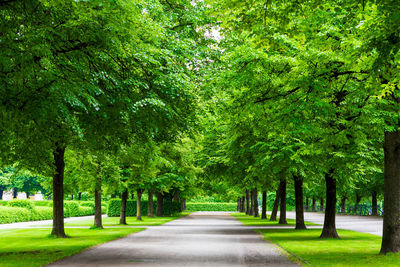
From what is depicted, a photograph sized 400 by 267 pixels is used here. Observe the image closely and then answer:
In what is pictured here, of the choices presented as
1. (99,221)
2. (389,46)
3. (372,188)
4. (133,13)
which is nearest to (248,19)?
(133,13)

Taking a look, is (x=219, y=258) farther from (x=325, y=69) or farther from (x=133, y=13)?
(x=133, y=13)

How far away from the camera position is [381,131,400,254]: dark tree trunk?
13094 mm

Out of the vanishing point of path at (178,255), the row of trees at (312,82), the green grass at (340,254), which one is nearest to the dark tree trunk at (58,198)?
the vanishing point of path at (178,255)

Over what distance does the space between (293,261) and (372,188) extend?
46195 mm

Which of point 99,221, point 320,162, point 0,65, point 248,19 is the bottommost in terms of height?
point 99,221

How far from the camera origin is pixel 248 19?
10359 mm

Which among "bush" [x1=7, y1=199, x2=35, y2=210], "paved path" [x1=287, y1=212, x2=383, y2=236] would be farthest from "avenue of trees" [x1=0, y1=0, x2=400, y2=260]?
"bush" [x1=7, y1=199, x2=35, y2=210]

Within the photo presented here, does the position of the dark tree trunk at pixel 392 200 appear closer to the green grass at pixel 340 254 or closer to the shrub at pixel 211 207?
the green grass at pixel 340 254

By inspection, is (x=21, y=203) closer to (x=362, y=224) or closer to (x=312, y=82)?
(x=362, y=224)

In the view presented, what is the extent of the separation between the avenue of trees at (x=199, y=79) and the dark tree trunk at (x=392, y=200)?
0.03 metres

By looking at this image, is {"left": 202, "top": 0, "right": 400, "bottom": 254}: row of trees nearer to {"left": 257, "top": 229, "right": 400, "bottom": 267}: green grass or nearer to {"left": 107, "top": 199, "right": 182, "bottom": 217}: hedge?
{"left": 257, "top": 229, "right": 400, "bottom": 267}: green grass

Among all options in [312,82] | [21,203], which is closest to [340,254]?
[312,82]

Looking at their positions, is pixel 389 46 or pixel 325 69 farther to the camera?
pixel 325 69

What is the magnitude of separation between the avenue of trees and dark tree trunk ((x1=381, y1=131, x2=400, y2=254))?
29 millimetres
